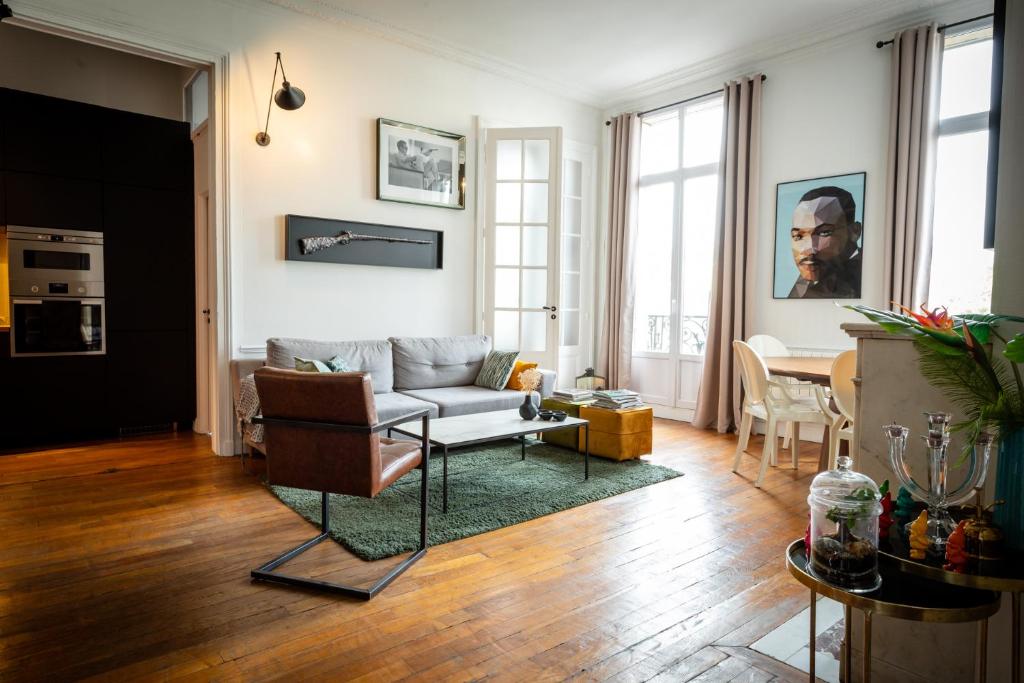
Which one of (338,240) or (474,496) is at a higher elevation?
(338,240)

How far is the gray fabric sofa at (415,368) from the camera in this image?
412cm

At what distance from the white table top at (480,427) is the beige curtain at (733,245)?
6.57ft

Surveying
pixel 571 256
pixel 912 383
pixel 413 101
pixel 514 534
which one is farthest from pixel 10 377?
pixel 912 383

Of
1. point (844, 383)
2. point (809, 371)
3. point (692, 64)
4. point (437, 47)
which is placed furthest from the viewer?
point (692, 64)

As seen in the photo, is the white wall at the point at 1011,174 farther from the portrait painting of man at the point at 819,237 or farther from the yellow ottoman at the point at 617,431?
the portrait painting of man at the point at 819,237

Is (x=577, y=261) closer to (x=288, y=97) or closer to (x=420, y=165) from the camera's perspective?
(x=420, y=165)

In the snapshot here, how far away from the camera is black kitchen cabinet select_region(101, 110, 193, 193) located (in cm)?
466

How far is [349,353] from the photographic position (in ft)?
14.4

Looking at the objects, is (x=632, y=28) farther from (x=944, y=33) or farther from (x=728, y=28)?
(x=944, y=33)

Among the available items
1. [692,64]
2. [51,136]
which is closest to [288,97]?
[51,136]

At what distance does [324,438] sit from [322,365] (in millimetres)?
1574

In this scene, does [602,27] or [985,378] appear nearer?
[985,378]

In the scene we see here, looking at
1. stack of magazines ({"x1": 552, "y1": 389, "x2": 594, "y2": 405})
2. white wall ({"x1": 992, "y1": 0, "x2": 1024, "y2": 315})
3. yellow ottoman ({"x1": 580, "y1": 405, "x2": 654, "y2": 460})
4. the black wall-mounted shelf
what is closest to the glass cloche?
white wall ({"x1": 992, "y1": 0, "x2": 1024, "y2": 315})

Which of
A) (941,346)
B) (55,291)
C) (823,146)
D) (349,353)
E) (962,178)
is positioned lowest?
(349,353)
